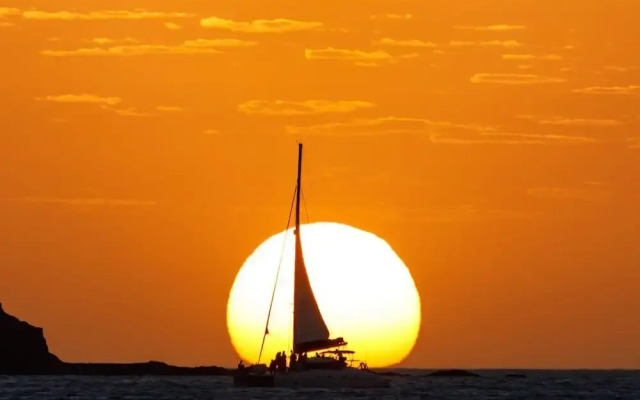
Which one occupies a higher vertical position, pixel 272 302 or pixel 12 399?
pixel 272 302

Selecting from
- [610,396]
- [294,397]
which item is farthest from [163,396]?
[610,396]

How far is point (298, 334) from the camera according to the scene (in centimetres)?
11869

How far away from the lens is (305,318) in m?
119

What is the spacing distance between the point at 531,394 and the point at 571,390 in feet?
61.3

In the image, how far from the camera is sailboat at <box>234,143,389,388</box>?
117 metres

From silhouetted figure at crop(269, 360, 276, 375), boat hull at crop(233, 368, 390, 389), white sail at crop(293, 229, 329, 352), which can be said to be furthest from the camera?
silhouetted figure at crop(269, 360, 276, 375)

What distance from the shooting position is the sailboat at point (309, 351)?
383ft

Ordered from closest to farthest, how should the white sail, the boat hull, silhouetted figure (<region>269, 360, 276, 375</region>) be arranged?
the boat hull
the white sail
silhouetted figure (<region>269, 360, 276, 375</region>)

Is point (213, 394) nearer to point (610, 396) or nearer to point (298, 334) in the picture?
point (298, 334)

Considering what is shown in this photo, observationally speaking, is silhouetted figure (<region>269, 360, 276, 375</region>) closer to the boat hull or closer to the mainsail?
the boat hull

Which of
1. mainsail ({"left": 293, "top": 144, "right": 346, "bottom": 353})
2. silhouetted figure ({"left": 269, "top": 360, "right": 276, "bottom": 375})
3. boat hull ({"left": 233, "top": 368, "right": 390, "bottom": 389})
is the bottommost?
boat hull ({"left": 233, "top": 368, "right": 390, "bottom": 389})

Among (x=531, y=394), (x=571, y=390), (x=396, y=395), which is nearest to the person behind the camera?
(x=396, y=395)

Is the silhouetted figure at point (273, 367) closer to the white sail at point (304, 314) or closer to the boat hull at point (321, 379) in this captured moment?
the boat hull at point (321, 379)

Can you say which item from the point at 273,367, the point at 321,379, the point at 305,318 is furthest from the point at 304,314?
the point at 321,379
